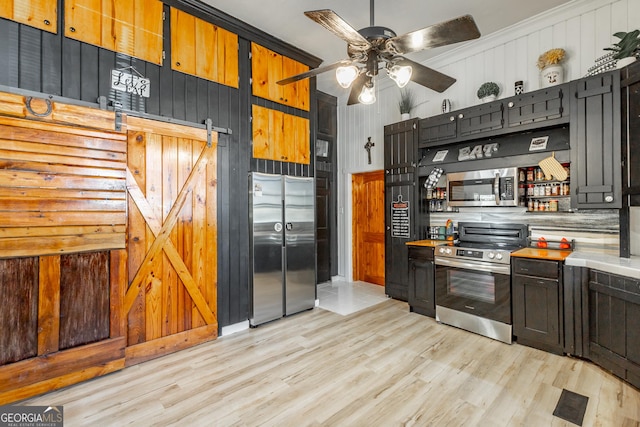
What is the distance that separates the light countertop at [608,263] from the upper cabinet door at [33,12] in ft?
15.8

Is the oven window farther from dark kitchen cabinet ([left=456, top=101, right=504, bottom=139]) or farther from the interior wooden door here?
the interior wooden door

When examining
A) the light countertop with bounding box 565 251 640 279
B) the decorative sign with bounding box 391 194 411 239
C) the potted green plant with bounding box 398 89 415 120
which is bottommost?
the light countertop with bounding box 565 251 640 279

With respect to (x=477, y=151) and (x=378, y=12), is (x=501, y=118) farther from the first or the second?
(x=378, y=12)

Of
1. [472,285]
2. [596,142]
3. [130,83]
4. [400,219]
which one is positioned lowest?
[472,285]

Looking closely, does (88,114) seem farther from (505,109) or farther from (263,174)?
(505,109)

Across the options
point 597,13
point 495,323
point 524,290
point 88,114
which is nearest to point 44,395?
point 88,114

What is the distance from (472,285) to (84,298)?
3.76m

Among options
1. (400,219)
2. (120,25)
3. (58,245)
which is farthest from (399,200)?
(58,245)

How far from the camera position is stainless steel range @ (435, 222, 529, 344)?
3070 millimetres

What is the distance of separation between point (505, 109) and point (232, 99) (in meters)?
3.12

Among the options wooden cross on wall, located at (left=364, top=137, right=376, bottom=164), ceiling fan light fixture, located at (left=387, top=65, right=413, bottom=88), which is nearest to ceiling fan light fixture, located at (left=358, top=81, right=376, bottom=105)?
ceiling fan light fixture, located at (left=387, top=65, right=413, bottom=88)

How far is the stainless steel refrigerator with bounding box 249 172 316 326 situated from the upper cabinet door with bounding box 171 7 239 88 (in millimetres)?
1173

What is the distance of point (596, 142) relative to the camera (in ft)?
9.01

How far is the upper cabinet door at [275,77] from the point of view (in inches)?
141
